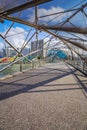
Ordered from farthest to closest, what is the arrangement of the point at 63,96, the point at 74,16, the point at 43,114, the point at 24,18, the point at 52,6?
the point at 74,16 → the point at 24,18 → the point at 52,6 → the point at 63,96 → the point at 43,114

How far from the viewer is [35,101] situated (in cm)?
457

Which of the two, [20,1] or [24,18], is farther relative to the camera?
[24,18]

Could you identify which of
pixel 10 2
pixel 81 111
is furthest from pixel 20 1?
pixel 81 111

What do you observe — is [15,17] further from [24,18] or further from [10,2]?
[10,2]

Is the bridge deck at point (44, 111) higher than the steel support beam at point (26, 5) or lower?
lower

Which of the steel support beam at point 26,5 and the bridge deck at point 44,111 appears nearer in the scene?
the bridge deck at point 44,111

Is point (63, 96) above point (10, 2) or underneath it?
underneath

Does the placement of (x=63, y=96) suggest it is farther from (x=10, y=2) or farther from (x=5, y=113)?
(x=10, y=2)

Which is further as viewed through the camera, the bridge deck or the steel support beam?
the steel support beam

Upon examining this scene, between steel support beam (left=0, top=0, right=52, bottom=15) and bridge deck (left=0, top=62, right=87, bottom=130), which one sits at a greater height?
steel support beam (left=0, top=0, right=52, bottom=15)

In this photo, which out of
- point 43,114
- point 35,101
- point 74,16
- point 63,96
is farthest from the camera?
point 74,16

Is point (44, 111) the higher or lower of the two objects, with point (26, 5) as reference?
lower

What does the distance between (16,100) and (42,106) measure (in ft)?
3.00

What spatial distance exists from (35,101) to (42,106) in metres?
0.49
